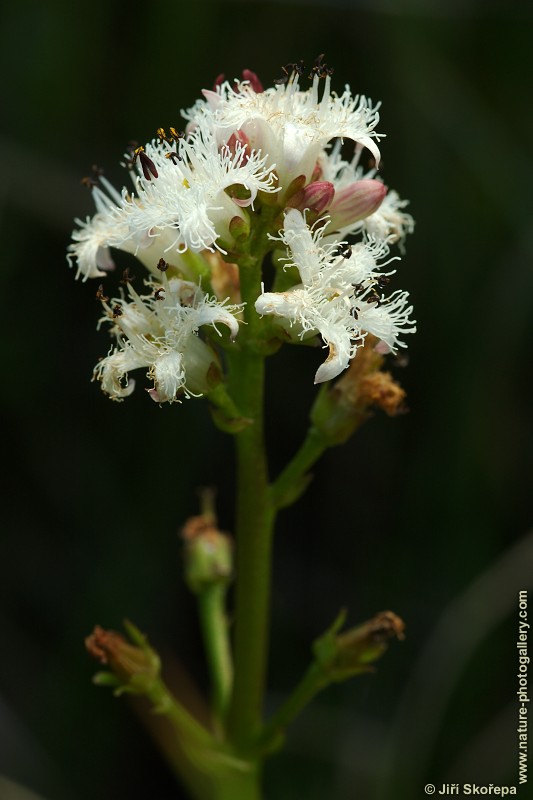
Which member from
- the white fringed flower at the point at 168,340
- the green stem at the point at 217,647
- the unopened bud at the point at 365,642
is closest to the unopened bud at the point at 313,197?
the white fringed flower at the point at 168,340

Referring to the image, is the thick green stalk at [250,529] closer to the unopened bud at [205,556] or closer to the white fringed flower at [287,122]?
the white fringed flower at [287,122]

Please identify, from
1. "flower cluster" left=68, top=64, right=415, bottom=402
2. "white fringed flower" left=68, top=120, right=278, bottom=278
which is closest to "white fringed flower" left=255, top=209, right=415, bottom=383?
"flower cluster" left=68, top=64, right=415, bottom=402

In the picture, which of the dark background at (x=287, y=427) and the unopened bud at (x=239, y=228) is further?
the dark background at (x=287, y=427)

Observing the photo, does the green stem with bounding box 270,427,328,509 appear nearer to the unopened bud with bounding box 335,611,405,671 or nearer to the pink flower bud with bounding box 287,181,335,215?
the unopened bud with bounding box 335,611,405,671

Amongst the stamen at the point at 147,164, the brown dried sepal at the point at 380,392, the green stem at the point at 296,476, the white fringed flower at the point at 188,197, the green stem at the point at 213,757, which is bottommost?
the green stem at the point at 213,757

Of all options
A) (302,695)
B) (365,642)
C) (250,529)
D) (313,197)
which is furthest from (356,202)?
(302,695)

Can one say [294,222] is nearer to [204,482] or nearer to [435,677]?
[435,677]
